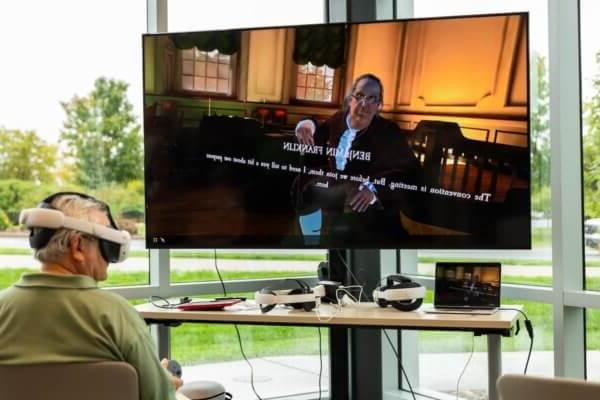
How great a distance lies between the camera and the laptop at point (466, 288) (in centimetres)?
283

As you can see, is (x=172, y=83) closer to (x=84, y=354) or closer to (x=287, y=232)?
(x=287, y=232)

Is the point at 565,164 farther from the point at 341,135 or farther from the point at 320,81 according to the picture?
the point at 320,81

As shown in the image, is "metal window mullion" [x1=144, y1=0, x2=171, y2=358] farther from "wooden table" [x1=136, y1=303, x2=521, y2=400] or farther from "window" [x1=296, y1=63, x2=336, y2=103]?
"window" [x1=296, y1=63, x2=336, y2=103]

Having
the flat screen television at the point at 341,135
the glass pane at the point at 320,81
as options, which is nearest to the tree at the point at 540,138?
the flat screen television at the point at 341,135

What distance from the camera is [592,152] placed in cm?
298

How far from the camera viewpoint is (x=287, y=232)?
3.15m

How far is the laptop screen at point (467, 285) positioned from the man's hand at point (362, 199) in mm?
393

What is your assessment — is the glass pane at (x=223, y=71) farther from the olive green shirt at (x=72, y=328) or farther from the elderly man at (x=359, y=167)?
the olive green shirt at (x=72, y=328)

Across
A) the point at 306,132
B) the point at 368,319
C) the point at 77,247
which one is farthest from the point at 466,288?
the point at 77,247

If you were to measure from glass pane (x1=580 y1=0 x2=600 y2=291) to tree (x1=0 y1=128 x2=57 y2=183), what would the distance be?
2.37 metres

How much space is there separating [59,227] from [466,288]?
165 centimetres

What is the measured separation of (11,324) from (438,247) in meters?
1.80

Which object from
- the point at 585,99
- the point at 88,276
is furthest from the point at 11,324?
the point at 585,99

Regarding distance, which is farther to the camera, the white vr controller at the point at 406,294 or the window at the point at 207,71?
the window at the point at 207,71
